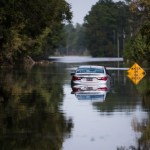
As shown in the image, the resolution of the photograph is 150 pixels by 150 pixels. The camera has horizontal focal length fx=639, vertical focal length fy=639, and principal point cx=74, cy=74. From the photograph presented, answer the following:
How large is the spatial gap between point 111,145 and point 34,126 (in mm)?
3976

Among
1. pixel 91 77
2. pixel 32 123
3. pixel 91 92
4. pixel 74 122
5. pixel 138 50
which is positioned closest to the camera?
pixel 32 123

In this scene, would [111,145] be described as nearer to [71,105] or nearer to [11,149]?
[11,149]

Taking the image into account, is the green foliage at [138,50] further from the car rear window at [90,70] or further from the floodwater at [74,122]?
the floodwater at [74,122]

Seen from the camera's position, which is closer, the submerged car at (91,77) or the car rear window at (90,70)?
the submerged car at (91,77)

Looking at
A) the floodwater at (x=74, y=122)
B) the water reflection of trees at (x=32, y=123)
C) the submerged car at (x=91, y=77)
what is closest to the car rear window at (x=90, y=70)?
the submerged car at (x=91, y=77)

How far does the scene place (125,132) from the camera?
16.0 meters

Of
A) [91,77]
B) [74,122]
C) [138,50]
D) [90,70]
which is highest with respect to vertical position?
[138,50]

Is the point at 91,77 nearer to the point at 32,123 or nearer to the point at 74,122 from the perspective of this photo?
the point at 74,122

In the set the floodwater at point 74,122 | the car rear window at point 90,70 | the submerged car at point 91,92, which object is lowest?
the floodwater at point 74,122

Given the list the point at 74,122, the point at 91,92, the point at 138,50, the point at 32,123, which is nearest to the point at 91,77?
the point at 91,92

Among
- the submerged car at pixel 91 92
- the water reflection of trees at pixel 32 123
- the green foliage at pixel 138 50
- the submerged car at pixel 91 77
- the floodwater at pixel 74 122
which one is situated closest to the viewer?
the floodwater at pixel 74 122

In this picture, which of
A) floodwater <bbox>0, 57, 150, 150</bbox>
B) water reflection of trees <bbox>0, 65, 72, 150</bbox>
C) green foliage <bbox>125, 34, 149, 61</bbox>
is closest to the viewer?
floodwater <bbox>0, 57, 150, 150</bbox>

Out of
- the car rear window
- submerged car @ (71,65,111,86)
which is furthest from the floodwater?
the car rear window

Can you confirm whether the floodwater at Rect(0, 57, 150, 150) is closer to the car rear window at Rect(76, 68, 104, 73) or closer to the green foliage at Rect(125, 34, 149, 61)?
the car rear window at Rect(76, 68, 104, 73)
